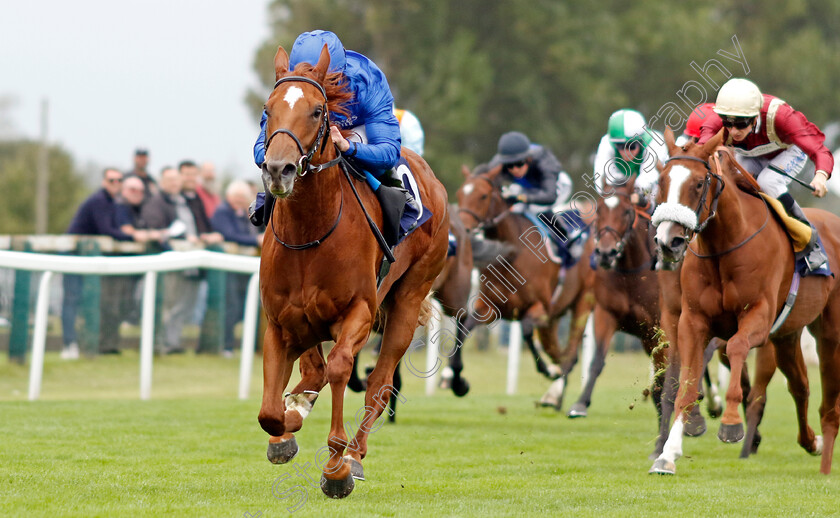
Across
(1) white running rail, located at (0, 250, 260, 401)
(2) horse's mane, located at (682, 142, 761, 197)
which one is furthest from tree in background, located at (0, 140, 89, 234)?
(2) horse's mane, located at (682, 142, 761, 197)

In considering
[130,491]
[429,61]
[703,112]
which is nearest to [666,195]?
[703,112]

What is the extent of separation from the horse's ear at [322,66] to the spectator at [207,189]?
8.04m

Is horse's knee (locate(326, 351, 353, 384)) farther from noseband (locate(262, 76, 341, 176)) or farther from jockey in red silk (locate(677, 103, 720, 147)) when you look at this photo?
jockey in red silk (locate(677, 103, 720, 147))

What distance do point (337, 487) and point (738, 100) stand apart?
3147mm

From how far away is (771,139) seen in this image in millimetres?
6949

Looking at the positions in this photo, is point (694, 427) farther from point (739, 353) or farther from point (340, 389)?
point (340, 389)

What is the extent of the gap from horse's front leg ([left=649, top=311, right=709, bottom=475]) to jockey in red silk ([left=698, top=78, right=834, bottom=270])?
0.89 m

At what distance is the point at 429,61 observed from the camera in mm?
28812

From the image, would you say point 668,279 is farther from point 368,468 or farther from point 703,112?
point 368,468

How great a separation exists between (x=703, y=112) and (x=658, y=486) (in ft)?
7.40

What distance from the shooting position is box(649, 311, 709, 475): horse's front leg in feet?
20.2

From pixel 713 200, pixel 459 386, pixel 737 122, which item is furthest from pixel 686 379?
pixel 459 386

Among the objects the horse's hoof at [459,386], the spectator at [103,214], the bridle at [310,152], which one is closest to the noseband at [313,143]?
the bridle at [310,152]

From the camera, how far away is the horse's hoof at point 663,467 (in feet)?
20.2
